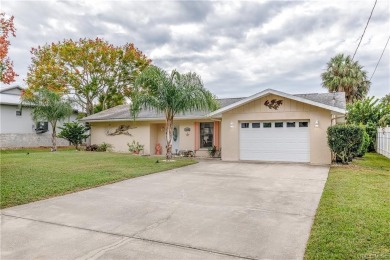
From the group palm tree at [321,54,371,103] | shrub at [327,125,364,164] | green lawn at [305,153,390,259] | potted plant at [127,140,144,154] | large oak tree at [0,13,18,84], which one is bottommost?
green lawn at [305,153,390,259]

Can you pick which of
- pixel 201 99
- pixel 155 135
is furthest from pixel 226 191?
pixel 155 135

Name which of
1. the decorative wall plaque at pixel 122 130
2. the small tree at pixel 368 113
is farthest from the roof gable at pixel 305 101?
the small tree at pixel 368 113

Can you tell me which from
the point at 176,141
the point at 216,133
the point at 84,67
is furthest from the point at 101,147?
the point at 84,67

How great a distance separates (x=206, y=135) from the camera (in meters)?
16.8

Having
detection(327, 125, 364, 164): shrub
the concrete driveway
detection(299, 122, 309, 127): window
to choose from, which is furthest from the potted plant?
detection(327, 125, 364, 164): shrub

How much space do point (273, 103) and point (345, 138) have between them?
360cm

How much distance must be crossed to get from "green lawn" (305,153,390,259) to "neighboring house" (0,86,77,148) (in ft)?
74.1

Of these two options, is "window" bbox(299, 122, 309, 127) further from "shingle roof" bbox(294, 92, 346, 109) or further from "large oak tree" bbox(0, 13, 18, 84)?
"large oak tree" bbox(0, 13, 18, 84)

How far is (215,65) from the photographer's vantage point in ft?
66.8

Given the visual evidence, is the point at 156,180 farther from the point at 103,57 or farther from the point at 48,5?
the point at 103,57

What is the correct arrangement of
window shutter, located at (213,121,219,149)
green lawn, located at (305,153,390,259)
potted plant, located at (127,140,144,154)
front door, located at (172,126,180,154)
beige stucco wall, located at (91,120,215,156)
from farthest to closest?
potted plant, located at (127,140,144,154), front door, located at (172,126,180,154), beige stucco wall, located at (91,120,215,156), window shutter, located at (213,121,219,149), green lawn, located at (305,153,390,259)

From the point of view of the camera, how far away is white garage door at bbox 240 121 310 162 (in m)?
13.2

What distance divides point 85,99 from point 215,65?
52.4ft

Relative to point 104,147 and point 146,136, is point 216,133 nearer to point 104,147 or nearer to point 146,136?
point 146,136
